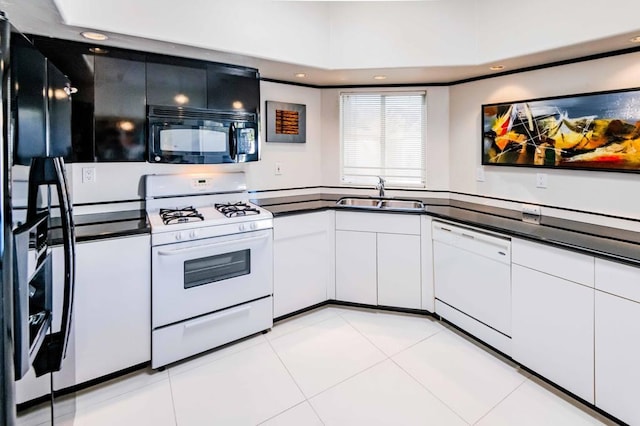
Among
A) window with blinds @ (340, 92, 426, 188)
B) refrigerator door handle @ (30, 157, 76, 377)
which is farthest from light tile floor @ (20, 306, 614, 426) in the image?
window with blinds @ (340, 92, 426, 188)

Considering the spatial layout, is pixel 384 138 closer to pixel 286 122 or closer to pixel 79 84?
pixel 286 122

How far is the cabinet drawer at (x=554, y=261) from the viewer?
75.4 inches

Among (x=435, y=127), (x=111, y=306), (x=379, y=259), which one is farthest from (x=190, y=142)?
(x=435, y=127)

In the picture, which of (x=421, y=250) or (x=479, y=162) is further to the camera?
(x=479, y=162)

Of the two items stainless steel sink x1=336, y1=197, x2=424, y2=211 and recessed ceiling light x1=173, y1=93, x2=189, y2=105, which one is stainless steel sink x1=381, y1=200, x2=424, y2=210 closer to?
stainless steel sink x1=336, y1=197, x2=424, y2=211

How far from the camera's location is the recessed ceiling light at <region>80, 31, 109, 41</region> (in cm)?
214

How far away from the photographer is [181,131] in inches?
104

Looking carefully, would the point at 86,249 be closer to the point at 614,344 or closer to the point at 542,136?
the point at 614,344

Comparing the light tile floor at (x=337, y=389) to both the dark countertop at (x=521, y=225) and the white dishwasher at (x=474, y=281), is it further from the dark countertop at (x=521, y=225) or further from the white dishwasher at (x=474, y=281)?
the dark countertop at (x=521, y=225)

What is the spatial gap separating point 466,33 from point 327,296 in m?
2.36

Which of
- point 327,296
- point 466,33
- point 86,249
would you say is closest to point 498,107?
point 466,33

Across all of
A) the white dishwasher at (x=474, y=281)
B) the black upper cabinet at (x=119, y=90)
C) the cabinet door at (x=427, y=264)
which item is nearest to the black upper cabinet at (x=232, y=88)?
the black upper cabinet at (x=119, y=90)

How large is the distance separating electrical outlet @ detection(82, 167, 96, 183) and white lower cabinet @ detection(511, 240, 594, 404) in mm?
2855

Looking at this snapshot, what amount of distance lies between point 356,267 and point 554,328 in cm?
151
